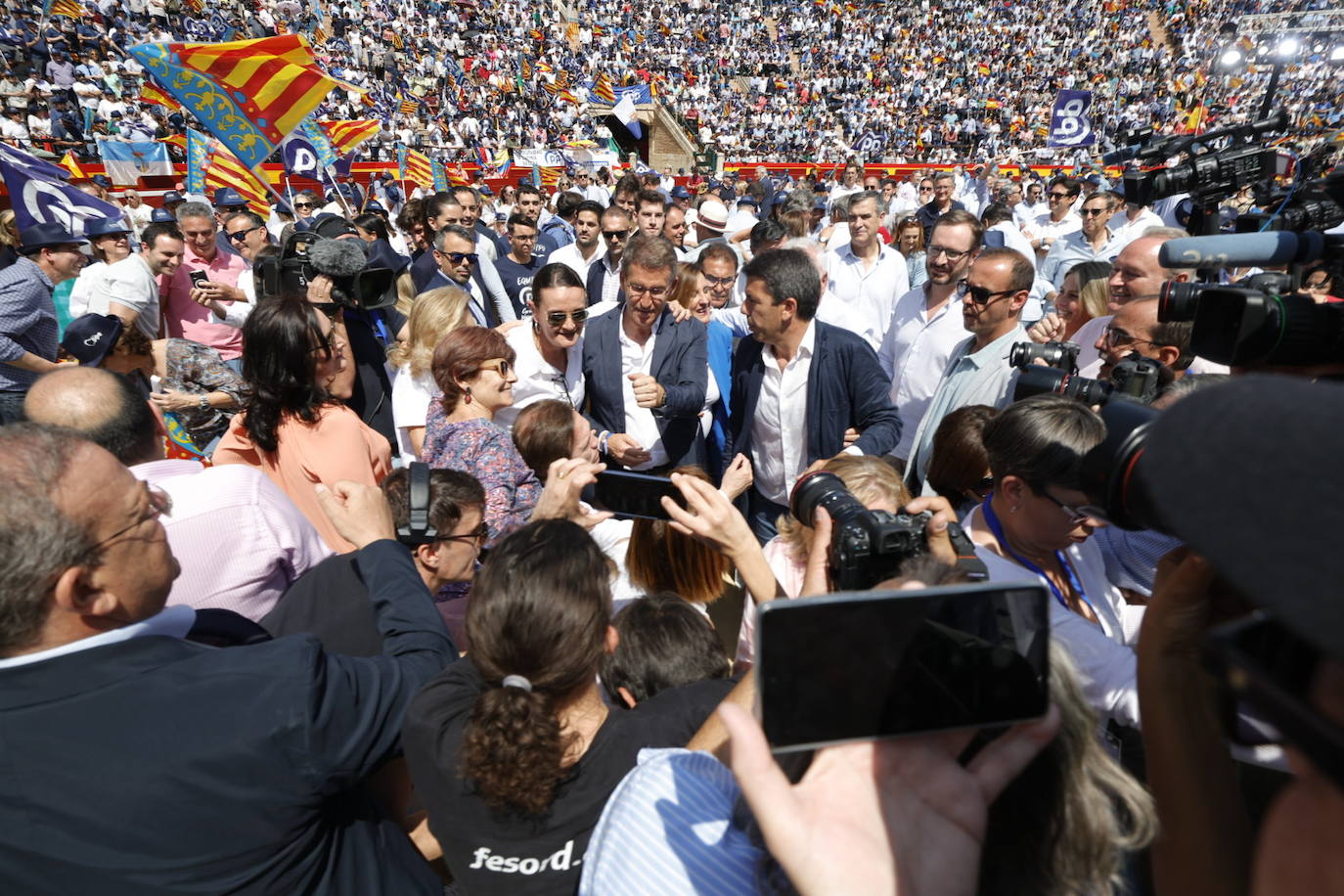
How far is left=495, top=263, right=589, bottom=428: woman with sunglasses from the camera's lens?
370 cm

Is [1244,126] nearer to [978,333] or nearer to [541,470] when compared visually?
[978,333]

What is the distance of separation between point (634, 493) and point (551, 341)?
1.97 metres

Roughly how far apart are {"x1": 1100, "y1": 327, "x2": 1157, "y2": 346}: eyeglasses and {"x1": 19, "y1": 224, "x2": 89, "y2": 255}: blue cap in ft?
20.8

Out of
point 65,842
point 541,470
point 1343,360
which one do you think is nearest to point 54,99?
point 541,470

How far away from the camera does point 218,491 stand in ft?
6.68

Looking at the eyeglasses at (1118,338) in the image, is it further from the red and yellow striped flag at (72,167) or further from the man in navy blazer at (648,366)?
the red and yellow striped flag at (72,167)

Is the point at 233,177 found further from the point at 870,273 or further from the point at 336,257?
the point at 870,273

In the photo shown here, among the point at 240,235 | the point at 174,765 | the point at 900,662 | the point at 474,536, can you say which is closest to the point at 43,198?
the point at 240,235

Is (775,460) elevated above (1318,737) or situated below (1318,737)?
below

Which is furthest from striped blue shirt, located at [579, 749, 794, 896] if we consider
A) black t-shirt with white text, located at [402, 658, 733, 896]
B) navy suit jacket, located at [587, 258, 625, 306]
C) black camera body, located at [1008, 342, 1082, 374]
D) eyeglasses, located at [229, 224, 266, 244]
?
eyeglasses, located at [229, 224, 266, 244]

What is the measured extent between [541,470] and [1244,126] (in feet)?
10.3

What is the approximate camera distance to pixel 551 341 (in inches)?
149

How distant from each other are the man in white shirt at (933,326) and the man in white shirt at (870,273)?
136cm

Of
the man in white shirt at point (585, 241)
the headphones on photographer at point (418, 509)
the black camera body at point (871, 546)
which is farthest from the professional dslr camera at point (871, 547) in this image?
the man in white shirt at point (585, 241)
